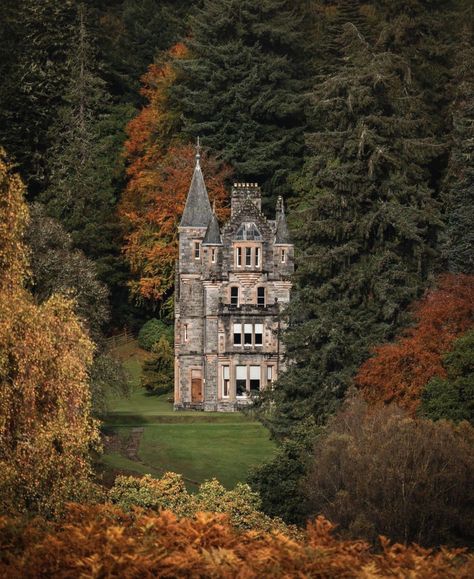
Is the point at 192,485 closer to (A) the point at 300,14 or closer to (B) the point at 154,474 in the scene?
(B) the point at 154,474

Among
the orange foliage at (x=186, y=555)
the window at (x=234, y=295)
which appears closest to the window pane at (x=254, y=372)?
the window at (x=234, y=295)

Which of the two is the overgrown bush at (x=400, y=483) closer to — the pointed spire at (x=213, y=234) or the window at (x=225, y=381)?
the window at (x=225, y=381)

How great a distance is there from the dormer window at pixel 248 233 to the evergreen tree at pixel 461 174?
30.5 feet

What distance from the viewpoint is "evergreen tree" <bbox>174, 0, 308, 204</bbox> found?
91062mm

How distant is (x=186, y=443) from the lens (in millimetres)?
65062

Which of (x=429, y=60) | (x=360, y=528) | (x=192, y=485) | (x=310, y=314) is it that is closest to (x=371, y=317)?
(x=310, y=314)

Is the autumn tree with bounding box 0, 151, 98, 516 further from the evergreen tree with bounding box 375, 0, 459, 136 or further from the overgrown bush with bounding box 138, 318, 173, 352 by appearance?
the overgrown bush with bounding box 138, 318, 173, 352

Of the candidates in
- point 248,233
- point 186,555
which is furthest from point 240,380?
point 186,555

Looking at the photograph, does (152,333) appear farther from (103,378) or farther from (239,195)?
(103,378)

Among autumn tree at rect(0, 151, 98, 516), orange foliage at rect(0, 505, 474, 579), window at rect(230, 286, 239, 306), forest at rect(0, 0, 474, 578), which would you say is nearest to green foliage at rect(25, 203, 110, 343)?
forest at rect(0, 0, 474, 578)

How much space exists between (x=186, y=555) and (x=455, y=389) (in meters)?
27.1

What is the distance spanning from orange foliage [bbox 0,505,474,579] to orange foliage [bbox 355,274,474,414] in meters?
26.2

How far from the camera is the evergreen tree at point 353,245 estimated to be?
5622 centimetres

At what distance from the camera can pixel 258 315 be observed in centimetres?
7900
